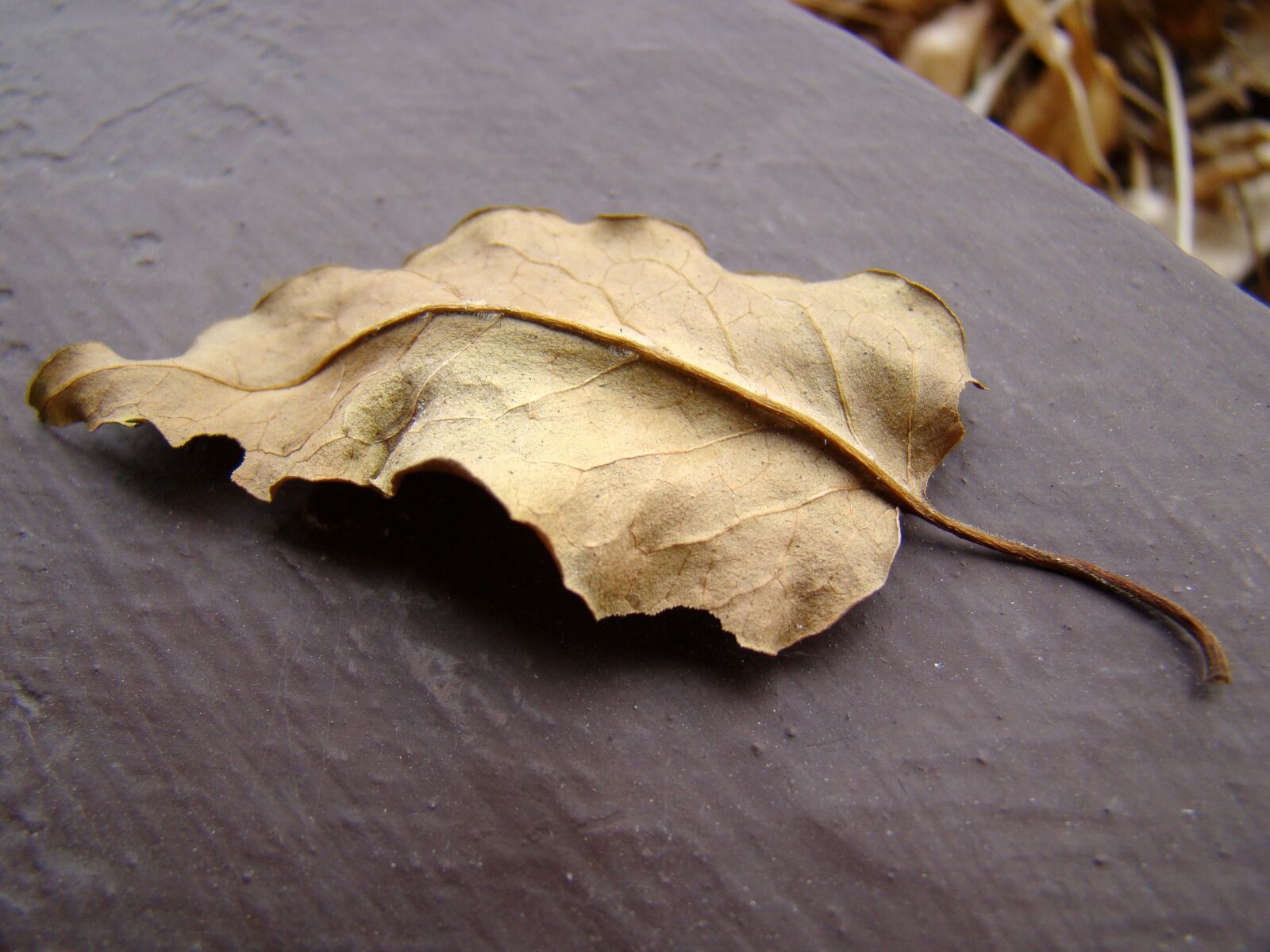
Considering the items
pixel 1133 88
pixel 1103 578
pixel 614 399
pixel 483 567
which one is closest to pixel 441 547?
pixel 483 567

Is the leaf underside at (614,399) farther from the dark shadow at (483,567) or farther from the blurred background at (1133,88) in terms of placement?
the blurred background at (1133,88)

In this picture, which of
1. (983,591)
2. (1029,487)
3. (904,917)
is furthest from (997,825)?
(1029,487)

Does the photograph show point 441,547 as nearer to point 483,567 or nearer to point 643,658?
point 483,567

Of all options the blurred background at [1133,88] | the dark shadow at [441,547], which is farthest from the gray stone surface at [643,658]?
the blurred background at [1133,88]

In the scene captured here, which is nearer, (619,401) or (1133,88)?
(619,401)

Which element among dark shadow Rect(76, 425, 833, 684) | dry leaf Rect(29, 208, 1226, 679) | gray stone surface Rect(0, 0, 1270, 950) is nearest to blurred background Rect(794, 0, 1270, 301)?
gray stone surface Rect(0, 0, 1270, 950)

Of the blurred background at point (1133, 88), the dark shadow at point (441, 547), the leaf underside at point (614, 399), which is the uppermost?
the blurred background at point (1133, 88)
